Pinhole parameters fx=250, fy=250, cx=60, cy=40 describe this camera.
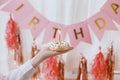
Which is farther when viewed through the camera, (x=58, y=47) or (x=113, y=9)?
(x=113, y=9)

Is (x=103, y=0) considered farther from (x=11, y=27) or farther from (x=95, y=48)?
(x=11, y=27)

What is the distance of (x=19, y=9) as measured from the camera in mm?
1482

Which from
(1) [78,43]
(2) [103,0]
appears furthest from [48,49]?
(2) [103,0]

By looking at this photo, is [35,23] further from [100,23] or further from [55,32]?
[100,23]

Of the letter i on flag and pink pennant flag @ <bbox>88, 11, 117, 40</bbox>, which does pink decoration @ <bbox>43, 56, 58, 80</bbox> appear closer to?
the letter i on flag

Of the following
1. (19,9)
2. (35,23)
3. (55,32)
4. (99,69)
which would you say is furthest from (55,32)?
(99,69)

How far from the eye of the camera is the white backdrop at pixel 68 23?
1.46m

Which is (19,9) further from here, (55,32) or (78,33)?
(78,33)

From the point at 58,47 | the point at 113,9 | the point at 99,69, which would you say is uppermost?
the point at 113,9

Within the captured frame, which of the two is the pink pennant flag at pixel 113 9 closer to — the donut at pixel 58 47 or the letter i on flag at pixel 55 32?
the letter i on flag at pixel 55 32

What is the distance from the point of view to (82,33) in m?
1.49

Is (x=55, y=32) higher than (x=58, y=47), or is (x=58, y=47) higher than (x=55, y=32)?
(x=55, y=32)

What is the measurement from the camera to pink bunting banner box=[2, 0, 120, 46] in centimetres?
148

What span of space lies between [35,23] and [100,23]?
1.27 feet
